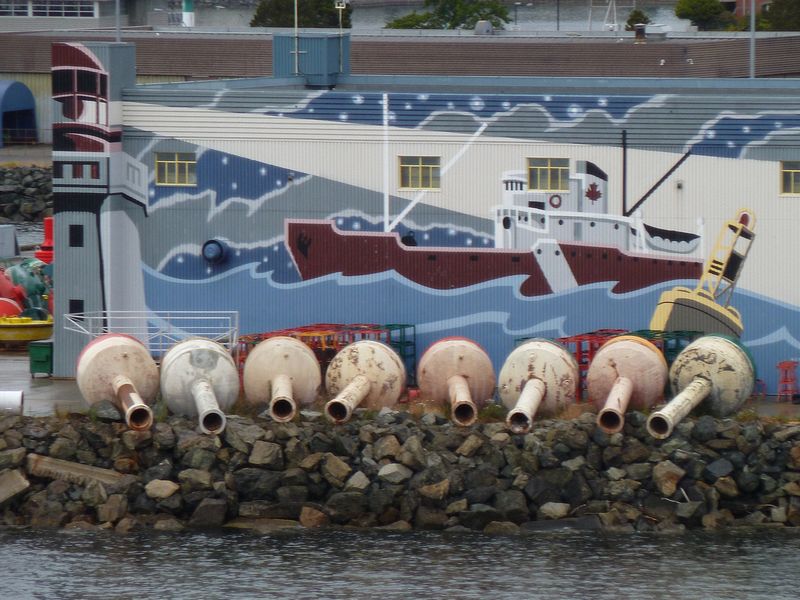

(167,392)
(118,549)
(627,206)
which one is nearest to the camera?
(118,549)

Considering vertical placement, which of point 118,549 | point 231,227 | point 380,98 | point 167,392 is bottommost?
point 118,549

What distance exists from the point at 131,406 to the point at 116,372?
139cm

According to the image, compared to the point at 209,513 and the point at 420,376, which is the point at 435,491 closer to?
the point at 420,376

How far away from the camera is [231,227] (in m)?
36.6

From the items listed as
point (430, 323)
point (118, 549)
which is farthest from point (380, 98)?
point (118, 549)

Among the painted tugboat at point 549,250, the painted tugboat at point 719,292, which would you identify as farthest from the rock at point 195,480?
the painted tugboat at point 719,292

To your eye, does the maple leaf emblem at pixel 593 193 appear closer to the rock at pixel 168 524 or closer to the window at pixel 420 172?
the window at pixel 420 172

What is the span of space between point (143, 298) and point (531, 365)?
9613 mm

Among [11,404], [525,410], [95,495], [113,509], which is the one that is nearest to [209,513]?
[113,509]

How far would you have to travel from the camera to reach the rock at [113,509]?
30.2 m

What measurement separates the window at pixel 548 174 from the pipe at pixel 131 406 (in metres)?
9.61

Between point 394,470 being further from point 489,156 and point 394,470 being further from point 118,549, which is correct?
point 489,156

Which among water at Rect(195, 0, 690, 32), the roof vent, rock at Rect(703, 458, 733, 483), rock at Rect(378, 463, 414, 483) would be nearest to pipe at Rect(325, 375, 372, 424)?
rock at Rect(378, 463, 414, 483)

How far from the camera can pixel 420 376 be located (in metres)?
32.9
